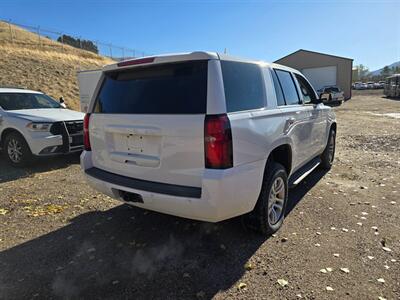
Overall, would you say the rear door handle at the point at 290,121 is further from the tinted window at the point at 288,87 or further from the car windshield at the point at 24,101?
the car windshield at the point at 24,101

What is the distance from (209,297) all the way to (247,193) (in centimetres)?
96

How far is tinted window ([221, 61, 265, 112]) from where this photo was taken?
2.88 metres

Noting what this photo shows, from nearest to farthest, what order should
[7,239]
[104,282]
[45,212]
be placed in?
[104,282] → [7,239] → [45,212]

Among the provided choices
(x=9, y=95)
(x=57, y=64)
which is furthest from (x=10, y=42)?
(x=9, y=95)

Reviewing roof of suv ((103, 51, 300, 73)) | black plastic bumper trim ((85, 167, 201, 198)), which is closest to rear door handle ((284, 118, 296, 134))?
roof of suv ((103, 51, 300, 73))

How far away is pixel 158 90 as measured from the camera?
3021 millimetres

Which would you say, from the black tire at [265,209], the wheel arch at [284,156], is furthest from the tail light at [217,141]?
the wheel arch at [284,156]

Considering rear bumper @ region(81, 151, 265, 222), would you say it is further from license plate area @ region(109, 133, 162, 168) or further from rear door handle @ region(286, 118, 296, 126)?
rear door handle @ region(286, 118, 296, 126)

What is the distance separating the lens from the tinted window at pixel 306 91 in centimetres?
494

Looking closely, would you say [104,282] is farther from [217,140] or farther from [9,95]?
[9,95]

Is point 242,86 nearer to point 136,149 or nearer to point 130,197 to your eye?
point 136,149

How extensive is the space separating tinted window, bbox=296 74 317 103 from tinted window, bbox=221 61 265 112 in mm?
1712

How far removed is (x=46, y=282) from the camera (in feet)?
9.12

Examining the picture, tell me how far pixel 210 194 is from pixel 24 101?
21.7 feet
